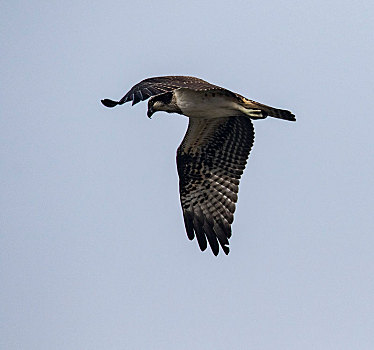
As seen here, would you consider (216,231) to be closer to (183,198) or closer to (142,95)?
(183,198)

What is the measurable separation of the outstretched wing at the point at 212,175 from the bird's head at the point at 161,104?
970mm

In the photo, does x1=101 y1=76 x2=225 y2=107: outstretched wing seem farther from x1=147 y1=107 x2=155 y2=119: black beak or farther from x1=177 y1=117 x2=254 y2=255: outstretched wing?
x1=177 y1=117 x2=254 y2=255: outstretched wing

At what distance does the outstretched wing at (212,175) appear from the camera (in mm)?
14930

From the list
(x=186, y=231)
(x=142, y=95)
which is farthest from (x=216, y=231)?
(x=142, y=95)

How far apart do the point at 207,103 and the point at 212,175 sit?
170 cm

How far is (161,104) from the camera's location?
13.9 m

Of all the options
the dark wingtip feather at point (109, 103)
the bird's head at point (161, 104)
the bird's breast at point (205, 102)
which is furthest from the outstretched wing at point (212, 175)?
the dark wingtip feather at point (109, 103)

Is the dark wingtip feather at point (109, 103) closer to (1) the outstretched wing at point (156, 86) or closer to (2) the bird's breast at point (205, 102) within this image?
(1) the outstretched wing at point (156, 86)

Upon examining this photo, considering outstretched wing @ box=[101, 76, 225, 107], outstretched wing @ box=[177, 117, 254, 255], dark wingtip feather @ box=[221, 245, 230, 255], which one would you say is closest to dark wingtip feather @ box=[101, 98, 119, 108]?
outstretched wing @ box=[101, 76, 225, 107]

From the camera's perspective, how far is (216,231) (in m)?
15.0

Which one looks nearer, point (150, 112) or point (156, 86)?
point (156, 86)

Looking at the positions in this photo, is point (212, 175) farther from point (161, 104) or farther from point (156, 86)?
point (156, 86)

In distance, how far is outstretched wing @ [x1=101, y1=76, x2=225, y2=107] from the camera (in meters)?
12.6

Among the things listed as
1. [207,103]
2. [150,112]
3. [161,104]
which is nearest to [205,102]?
[207,103]
